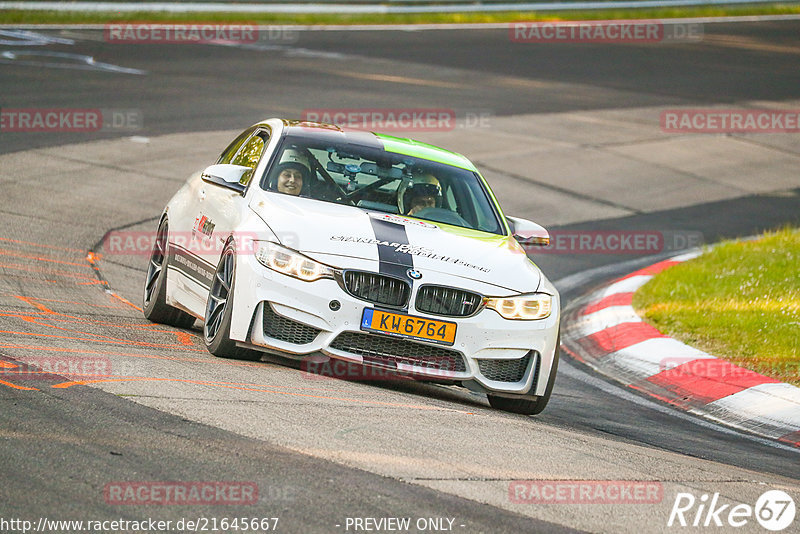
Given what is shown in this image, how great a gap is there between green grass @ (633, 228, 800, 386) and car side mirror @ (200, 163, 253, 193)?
392 cm

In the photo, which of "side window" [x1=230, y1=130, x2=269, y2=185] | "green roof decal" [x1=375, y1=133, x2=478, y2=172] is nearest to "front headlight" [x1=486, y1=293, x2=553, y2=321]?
"green roof decal" [x1=375, y1=133, x2=478, y2=172]

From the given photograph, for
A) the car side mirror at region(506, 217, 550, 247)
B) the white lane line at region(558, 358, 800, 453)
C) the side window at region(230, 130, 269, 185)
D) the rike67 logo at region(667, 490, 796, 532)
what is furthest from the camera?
the side window at region(230, 130, 269, 185)

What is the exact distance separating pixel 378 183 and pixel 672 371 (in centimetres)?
276

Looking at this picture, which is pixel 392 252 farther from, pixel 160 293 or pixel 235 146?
pixel 235 146

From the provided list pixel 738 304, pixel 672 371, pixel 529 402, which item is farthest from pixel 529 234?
pixel 738 304

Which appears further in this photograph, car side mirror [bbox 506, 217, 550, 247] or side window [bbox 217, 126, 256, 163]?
side window [bbox 217, 126, 256, 163]

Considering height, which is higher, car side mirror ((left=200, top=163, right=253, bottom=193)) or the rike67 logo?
car side mirror ((left=200, top=163, right=253, bottom=193))

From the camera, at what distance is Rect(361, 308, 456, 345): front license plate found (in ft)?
21.7

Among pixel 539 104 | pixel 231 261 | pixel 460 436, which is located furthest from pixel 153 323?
pixel 539 104

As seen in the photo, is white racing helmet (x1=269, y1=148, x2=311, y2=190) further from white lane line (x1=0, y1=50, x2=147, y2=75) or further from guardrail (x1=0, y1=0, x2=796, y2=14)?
guardrail (x1=0, y1=0, x2=796, y2=14)

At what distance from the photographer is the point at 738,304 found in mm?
10352

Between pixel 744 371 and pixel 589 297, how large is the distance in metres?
3.08

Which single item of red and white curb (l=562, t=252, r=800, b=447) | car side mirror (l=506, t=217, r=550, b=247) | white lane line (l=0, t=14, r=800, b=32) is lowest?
red and white curb (l=562, t=252, r=800, b=447)

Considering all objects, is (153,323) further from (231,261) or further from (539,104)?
(539,104)
